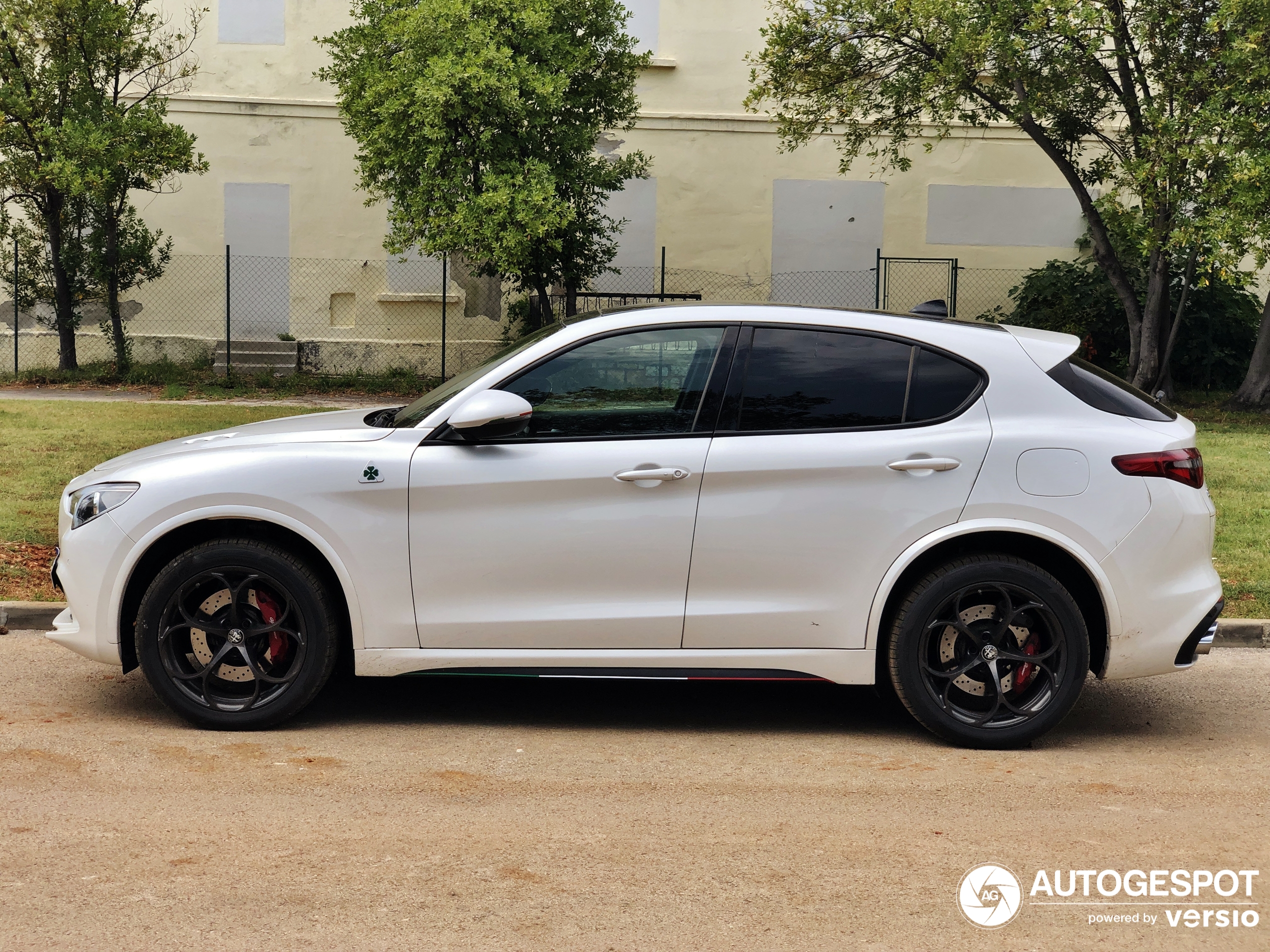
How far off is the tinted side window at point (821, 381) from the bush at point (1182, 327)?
1782cm

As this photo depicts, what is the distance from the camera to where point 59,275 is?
69.4 ft

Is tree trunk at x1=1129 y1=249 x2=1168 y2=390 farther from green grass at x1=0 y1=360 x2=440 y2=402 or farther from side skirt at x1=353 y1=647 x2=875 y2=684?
side skirt at x1=353 y1=647 x2=875 y2=684

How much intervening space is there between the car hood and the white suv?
7 cm

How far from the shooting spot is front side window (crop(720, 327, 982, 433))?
4949mm

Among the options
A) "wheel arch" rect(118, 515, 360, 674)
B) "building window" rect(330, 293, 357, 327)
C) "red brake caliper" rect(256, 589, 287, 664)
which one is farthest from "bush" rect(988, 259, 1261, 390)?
"red brake caliper" rect(256, 589, 287, 664)

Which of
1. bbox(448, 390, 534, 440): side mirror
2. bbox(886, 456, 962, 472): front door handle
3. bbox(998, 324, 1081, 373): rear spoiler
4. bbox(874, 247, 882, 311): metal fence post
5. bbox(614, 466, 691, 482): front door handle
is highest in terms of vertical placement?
bbox(874, 247, 882, 311): metal fence post

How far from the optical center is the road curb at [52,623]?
6613mm

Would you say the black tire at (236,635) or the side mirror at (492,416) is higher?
the side mirror at (492,416)

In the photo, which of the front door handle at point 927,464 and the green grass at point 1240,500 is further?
the green grass at point 1240,500

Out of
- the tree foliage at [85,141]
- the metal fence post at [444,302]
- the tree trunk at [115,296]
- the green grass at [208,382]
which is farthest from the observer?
the metal fence post at [444,302]

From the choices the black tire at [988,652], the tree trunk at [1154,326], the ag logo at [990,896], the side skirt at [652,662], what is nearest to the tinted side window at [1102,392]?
the black tire at [988,652]

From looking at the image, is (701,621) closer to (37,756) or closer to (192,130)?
(37,756)

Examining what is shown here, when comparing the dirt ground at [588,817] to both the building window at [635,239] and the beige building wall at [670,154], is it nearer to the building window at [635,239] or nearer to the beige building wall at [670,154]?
the building window at [635,239]

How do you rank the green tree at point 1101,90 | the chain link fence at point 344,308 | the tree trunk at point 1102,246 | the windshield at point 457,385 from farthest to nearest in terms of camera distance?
1. the chain link fence at point 344,308
2. the tree trunk at point 1102,246
3. the green tree at point 1101,90
4. the windshield at point 457,385
